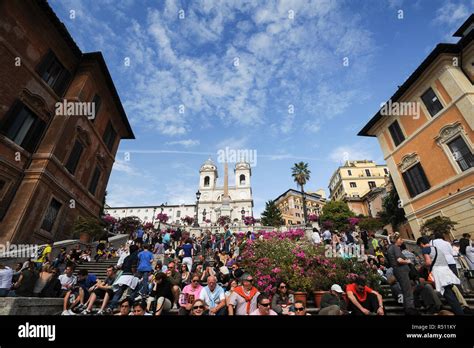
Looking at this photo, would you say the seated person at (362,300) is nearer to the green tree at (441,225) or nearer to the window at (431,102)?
the green tree at (441,225)

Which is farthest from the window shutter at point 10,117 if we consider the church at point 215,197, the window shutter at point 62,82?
the church at point 215,197

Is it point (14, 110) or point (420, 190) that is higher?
point (14, 110)

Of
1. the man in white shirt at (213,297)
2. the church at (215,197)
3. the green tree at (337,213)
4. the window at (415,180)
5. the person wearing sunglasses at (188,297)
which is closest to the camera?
the man in white shirt at (213,297)

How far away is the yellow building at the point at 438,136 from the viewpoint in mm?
14203

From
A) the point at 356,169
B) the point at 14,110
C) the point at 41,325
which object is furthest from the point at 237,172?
the point at 41,325

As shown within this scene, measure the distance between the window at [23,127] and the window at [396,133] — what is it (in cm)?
2685

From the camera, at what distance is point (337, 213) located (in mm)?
40094

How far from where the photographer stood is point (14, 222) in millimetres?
11555

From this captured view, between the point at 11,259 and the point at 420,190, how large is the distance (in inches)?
1013

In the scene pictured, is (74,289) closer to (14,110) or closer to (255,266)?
(255,266)

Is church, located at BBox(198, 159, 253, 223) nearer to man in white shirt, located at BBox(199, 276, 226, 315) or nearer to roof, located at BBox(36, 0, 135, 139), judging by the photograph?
roof, located at BBox(36, 0, 135, 139)

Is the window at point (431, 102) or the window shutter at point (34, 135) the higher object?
the window at point (431, 102)

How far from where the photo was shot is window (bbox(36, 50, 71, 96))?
14.3m

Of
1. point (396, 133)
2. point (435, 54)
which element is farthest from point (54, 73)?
point (396, 133)
